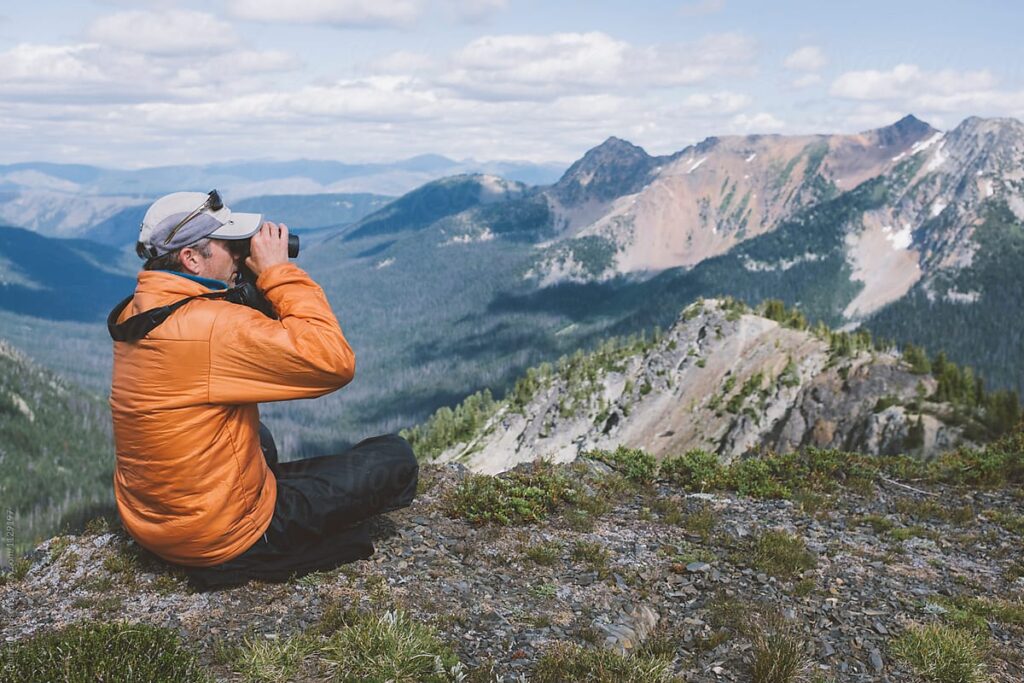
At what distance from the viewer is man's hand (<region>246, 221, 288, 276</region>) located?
6477 mm

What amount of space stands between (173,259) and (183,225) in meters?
0.37

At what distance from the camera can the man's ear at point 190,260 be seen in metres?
6.28

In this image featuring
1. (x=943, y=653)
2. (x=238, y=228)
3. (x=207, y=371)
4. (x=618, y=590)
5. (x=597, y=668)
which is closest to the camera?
(x=207, y=371)

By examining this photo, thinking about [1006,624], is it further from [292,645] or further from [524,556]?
[292,645]

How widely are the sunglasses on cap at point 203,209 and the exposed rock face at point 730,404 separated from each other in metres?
21.8

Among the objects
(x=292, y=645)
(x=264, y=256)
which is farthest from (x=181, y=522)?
(x=264, y=256)

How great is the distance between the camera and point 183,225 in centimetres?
617

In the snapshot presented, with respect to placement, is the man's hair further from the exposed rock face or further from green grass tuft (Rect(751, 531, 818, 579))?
the exposed rock face

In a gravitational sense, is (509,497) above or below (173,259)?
below

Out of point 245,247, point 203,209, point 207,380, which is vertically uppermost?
point 203,209

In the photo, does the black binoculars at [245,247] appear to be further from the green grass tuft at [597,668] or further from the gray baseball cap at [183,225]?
the green grass tuft at [597,668]

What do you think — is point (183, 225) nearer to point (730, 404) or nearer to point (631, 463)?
point (631, 463)

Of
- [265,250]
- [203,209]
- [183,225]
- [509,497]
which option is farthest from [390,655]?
[509,497]

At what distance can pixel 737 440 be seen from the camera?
5631 cm
